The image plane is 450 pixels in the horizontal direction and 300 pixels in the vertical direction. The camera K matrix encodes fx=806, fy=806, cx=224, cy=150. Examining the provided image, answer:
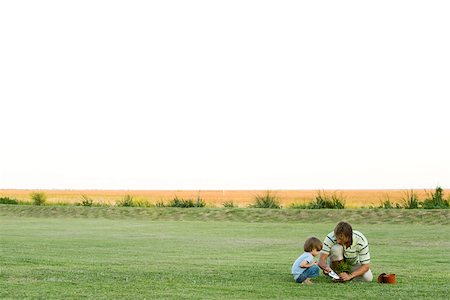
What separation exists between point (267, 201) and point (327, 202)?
3.10m

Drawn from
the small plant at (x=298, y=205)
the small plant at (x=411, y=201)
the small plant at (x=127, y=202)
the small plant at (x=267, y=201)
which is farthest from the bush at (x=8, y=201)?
the small plant at (x=411, y=201)

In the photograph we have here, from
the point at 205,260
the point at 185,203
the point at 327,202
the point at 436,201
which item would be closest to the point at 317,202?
the point at 327,202

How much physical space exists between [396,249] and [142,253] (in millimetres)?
6059

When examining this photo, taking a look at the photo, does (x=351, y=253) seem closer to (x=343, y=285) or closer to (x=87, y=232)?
(x=343, y=285)

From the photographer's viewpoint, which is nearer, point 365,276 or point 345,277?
point 345,277

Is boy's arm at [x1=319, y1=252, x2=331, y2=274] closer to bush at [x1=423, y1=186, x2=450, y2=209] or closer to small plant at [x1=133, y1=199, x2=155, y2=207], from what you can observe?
bush at [x1=423, y1=186, x2=450, y2=209]

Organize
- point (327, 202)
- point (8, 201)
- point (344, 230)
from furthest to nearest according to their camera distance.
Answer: point (8, 201)
point (327, 202)
point (344, 230)

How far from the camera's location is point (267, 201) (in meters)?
38.4

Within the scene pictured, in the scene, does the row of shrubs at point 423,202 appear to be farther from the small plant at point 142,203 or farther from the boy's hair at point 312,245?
the boy's hair at point 312,245

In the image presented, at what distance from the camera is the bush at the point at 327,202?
3653 centimetres

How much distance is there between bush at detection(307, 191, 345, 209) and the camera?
36531 millimetres

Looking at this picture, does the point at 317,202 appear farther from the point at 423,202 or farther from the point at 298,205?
the point at 423,202

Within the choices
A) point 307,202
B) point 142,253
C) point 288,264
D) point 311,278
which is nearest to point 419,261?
point 288,264

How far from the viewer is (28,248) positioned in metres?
18.7
